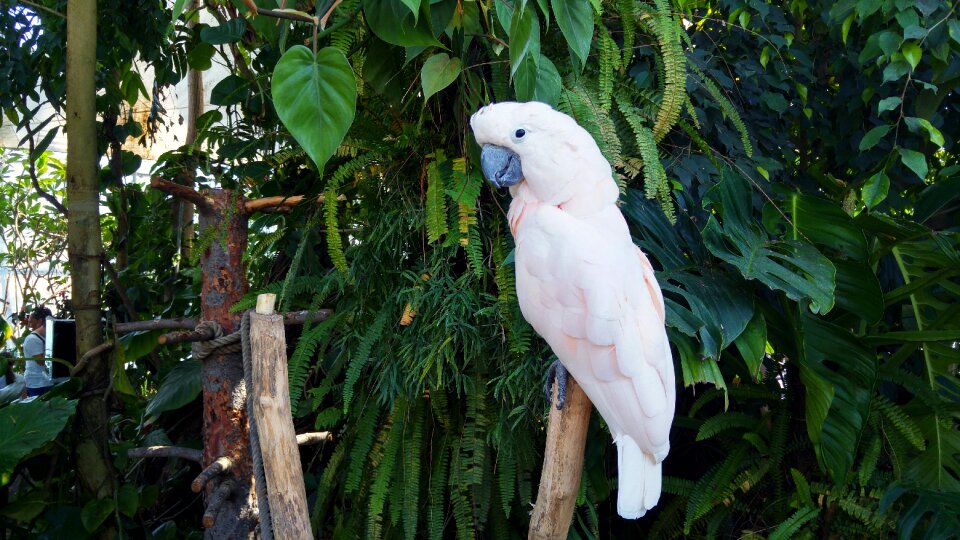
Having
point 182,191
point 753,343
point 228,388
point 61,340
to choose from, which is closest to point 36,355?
point 61,340

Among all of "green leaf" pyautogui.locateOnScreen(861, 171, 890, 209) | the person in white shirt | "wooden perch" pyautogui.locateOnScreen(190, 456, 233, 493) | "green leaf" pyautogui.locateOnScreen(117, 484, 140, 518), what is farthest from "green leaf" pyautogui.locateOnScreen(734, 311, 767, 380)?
the person in white shirt

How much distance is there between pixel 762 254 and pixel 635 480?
0.54 meters

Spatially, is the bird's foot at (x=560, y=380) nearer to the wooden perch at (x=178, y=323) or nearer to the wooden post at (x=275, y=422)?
the wooden post at (x=275, y=422)

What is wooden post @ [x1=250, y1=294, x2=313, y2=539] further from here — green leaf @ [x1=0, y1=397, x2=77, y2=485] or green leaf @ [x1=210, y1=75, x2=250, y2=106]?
green leaf @ [x1=210, y1=75, x2=250, y2=106]

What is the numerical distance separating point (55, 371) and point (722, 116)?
1.90 meters

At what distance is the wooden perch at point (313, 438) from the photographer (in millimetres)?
1715

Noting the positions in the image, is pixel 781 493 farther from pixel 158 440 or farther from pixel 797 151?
pixel 158 440

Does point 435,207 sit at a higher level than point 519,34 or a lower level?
lower

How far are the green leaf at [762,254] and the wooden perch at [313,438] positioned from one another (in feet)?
3.16

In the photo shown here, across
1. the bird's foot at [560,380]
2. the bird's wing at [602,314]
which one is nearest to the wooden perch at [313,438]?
the bird's foot at [560,380]

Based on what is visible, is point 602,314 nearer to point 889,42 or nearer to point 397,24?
point 397,24

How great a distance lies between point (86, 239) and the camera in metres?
1.82

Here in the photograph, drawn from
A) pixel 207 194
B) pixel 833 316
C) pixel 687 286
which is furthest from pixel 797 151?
pixel 207 194

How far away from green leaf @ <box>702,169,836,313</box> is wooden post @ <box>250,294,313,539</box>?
773mm
